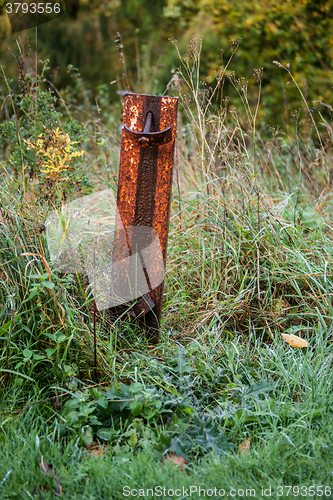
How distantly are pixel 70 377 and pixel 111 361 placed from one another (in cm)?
20

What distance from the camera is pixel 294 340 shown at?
205cm

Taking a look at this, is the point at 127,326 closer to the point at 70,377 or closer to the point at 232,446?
the point at 70,377

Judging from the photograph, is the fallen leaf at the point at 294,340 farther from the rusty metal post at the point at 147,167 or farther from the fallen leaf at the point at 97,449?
the fallen leaf at the point at 97,449

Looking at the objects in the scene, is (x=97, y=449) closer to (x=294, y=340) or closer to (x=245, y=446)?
(x=245, y=446)

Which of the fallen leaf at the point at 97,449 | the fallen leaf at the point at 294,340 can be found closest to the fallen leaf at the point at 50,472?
the fallen leaf at the point at 97,449

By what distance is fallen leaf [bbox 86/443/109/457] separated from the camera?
1482 millimetres

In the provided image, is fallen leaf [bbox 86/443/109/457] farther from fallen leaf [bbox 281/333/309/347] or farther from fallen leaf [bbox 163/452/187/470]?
fallen leaf [bbox 281/333/309/347]

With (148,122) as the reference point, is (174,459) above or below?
below

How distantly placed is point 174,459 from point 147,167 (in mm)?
1309

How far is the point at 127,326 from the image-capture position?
200 centimetres

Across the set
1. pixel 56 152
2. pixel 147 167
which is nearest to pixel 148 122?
pixel 147 167

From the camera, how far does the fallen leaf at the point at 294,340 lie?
2.02 m

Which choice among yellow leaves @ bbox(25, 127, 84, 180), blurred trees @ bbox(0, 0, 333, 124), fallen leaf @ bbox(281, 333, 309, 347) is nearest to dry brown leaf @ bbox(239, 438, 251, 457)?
fallen leaf @ bbox(281, 333, 309, 347)

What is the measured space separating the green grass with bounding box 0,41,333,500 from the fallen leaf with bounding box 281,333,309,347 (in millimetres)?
39
